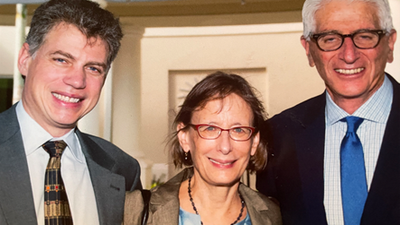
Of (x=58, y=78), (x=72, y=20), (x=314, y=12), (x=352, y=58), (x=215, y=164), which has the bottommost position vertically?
(x=215, y=164)

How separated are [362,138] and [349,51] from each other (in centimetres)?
43

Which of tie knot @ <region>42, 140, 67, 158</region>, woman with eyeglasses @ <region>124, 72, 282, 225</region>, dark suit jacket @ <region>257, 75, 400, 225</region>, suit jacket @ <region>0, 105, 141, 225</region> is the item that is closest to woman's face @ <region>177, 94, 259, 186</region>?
woman with eyeglasses @ <region>124, 72, 282, 225</region>

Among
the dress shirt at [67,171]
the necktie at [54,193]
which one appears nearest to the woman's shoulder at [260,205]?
the dress shirt at [67,171]

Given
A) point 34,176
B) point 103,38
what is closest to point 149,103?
point 103,38

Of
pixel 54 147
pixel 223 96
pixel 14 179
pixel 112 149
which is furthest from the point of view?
pixel 112 149

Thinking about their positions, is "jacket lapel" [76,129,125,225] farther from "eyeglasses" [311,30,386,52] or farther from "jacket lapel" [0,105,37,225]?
"eyeglasses" [311,30,386,52]

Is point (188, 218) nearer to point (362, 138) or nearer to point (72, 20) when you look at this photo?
point (362, 138)

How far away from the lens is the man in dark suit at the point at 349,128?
1.77 metres

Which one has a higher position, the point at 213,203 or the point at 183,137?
the point at 183,137

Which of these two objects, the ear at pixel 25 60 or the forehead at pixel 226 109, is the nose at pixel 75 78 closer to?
the ear at pixel 25 60

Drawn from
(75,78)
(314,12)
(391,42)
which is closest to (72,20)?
(75,78)

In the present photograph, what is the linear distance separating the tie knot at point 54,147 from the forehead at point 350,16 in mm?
1382

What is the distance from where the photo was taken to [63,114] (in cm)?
171

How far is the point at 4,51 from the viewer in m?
2.10
